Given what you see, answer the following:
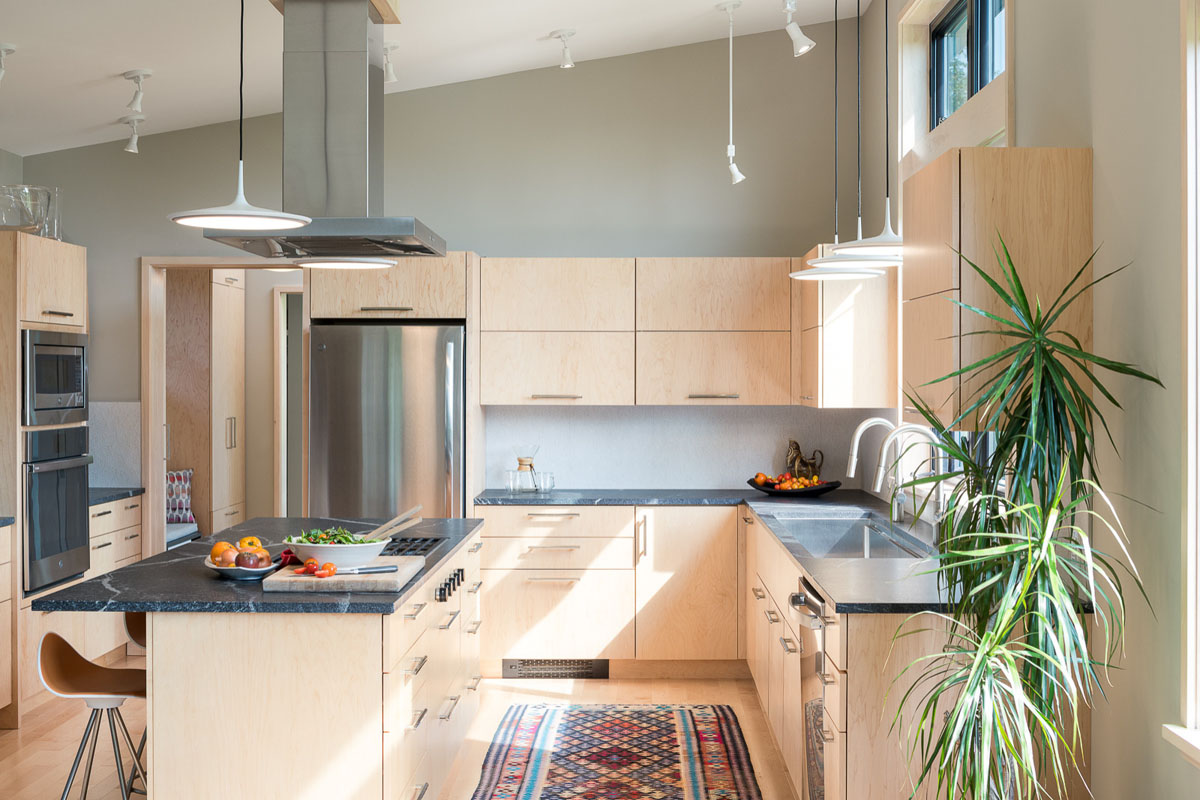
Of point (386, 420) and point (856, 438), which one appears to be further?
point (386, 420)

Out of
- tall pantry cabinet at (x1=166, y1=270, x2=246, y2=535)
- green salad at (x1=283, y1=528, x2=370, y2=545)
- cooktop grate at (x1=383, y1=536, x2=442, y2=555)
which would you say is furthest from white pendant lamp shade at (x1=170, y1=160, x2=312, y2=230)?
tall pantry cabinet at (x1=166, y1=270, x2=246, y2=535)

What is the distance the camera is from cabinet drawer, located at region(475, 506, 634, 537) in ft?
15.6

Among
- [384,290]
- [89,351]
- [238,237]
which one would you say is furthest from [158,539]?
[238,237]

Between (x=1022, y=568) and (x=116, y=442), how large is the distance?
4732 millimetres

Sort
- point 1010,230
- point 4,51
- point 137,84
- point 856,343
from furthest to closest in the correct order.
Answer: point 856,343
point 137,84
point 4,51
point 1010,230

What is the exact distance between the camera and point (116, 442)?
5219 mm

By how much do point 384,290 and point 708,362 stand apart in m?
1.67

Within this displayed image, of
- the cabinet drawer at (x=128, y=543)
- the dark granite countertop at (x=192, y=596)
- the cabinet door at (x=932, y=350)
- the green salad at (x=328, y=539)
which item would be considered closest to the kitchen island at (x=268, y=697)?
the dark granite countertop at (x=192, y=596)

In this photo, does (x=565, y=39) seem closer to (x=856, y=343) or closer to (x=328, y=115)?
(x=328, y=115)

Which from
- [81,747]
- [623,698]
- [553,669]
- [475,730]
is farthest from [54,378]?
[623,698]

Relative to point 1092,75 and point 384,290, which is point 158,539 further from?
point 1092,75

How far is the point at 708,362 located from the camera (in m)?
4.93

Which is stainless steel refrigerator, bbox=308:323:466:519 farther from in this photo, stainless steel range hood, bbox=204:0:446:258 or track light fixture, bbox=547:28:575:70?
track light fixture, bbox=547:28:575:70

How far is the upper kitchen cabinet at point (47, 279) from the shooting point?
13.6 ft
